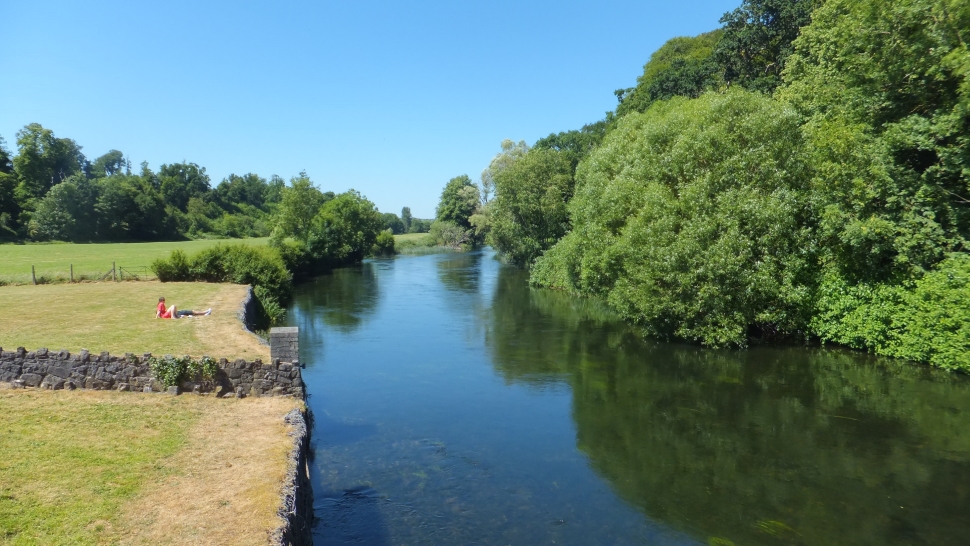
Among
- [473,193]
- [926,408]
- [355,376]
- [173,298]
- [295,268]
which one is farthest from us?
[473,193]

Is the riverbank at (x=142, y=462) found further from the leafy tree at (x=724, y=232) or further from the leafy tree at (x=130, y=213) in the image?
the leafy tree at (x=130, y=213)

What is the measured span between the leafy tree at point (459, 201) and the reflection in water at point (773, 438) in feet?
236

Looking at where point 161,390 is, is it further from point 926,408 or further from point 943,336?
point 943,336

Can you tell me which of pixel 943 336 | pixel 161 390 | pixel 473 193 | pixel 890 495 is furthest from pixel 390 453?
pixel 473 193

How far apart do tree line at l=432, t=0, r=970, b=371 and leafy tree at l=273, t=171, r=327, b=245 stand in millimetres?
40305

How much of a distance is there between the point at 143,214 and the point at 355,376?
7907 centimetres

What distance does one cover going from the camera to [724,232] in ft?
73.6

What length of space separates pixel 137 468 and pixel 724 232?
20.2 metres

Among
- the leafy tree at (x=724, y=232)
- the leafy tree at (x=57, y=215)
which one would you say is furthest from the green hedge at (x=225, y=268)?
the leafy tree at (x=57, y=215)

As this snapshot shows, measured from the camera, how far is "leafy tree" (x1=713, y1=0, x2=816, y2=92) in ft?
125

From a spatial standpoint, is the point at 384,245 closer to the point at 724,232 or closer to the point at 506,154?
the point at 506,154

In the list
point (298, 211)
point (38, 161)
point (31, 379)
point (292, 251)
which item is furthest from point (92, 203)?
point (31, 379)

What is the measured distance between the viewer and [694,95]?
152 feet

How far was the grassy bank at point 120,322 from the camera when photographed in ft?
55.4
